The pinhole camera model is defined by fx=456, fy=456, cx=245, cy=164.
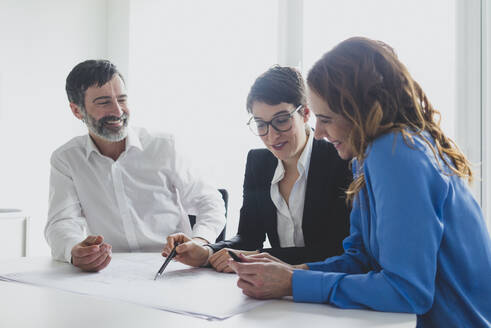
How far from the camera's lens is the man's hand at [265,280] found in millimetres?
943

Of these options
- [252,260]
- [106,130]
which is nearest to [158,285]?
[252,260]

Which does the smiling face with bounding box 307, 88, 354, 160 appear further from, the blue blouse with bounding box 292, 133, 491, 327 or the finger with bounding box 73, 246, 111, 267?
the finger with bounding box 73, 246, 111, 267

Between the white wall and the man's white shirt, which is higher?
the white wall

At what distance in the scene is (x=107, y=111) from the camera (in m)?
1.96

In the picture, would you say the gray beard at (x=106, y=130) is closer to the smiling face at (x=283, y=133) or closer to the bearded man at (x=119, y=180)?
the bearded man at (x=119, y=180)

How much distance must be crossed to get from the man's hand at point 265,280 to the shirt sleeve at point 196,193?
3.04 feet

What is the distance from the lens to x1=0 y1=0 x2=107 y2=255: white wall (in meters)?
3.34

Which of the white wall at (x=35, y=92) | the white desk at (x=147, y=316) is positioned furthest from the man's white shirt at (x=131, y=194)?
the white wall at (x=35, y=92)

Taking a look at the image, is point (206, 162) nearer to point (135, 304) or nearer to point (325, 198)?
point (325, 198)

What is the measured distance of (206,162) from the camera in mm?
3594

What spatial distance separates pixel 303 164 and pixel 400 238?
2.73 ft

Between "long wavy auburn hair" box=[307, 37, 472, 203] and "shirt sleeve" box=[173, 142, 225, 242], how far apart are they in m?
1.01

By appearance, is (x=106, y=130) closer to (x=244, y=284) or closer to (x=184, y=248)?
(x=184, y=248)

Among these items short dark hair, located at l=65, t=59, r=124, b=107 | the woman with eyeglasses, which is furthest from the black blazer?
short dark hair, located at l=65, t=59, r=124, b=107
